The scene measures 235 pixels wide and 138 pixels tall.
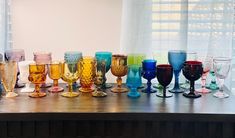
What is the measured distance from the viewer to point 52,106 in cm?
134

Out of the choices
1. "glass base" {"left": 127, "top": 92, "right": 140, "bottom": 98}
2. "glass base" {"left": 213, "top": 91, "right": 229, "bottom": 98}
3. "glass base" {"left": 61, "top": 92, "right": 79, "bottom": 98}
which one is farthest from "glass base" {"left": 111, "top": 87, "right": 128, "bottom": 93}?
"glass base" {"left": 213, "top": 91, "right": 229, "bottom": 98}

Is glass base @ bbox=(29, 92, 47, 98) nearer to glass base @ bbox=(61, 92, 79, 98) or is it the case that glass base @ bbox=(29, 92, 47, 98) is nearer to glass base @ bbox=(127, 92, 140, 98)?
glass base @ bbox=(61, 92, 79, 98)

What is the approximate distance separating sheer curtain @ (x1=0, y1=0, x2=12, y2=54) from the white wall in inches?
1.6

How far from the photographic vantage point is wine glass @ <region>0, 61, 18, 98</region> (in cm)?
148

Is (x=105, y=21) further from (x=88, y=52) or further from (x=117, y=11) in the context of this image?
(x=88, y=52)

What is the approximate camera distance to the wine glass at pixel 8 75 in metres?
1.48

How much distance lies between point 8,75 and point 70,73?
0.29 metres

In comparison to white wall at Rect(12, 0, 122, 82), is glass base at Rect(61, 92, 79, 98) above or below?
below

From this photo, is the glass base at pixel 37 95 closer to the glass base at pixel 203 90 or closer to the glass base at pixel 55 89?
the glass base at pixel 55 89

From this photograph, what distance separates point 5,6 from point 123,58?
1.05m

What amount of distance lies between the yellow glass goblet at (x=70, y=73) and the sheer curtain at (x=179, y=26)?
2.00 ft
